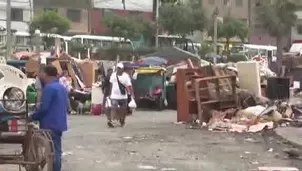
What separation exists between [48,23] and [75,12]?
1279 centimetres

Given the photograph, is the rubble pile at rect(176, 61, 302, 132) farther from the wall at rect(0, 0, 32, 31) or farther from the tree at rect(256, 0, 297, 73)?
the wall at rect(0, 0, 32, 31)

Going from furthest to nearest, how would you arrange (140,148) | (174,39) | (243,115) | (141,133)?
(174,39) → (243,115) → (141,133) → (140,148)

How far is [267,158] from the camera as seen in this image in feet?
42.3

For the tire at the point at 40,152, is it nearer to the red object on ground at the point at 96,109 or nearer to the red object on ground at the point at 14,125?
the red object on ground at the point at 14,125

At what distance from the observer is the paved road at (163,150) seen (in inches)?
464

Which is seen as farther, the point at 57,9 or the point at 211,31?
the point at 57,9

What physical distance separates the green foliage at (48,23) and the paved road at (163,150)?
152 ft

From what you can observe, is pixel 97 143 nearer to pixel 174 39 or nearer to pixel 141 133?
pixel 141 133

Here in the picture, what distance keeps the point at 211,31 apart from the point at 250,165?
57817mm

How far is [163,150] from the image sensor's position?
13.7 meters

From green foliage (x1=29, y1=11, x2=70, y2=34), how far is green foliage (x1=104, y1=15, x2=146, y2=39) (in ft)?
14.5

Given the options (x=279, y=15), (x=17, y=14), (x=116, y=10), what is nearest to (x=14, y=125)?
(x=279, y=15)

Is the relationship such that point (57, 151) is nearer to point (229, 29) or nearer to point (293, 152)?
point (293, 152)

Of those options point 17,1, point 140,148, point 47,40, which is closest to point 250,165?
point 140,148
